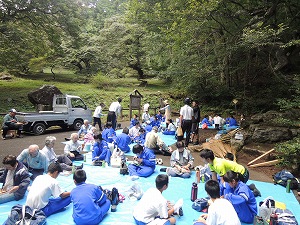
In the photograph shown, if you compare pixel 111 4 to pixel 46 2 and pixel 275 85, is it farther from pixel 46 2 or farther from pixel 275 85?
pixel 275 85

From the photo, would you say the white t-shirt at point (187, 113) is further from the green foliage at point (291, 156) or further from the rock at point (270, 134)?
the green foliage at point (291, 156)

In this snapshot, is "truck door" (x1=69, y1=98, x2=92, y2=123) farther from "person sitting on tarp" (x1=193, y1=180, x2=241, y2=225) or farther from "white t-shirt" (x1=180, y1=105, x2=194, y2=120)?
"person sitting on tarp" (x1=193, y1=180, x2=241, y2=225)

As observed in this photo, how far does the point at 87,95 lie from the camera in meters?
20.2

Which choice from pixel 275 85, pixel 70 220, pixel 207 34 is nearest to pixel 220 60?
pixel 207 34

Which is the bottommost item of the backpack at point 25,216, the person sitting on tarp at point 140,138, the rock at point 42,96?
the backpack at point 25,216

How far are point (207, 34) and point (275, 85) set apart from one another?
22.0 ft

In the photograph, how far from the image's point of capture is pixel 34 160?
5.40 meters

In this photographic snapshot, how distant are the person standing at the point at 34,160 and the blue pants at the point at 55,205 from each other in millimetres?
1503

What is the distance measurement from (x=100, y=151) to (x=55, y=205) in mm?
3183

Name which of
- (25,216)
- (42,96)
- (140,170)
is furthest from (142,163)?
(42,96)

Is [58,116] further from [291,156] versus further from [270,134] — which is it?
[291,156]

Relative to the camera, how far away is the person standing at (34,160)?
5.34 m

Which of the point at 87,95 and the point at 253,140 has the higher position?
the point at 87,95

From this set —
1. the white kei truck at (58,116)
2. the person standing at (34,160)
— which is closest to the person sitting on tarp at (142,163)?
the person standing at (34,160)
